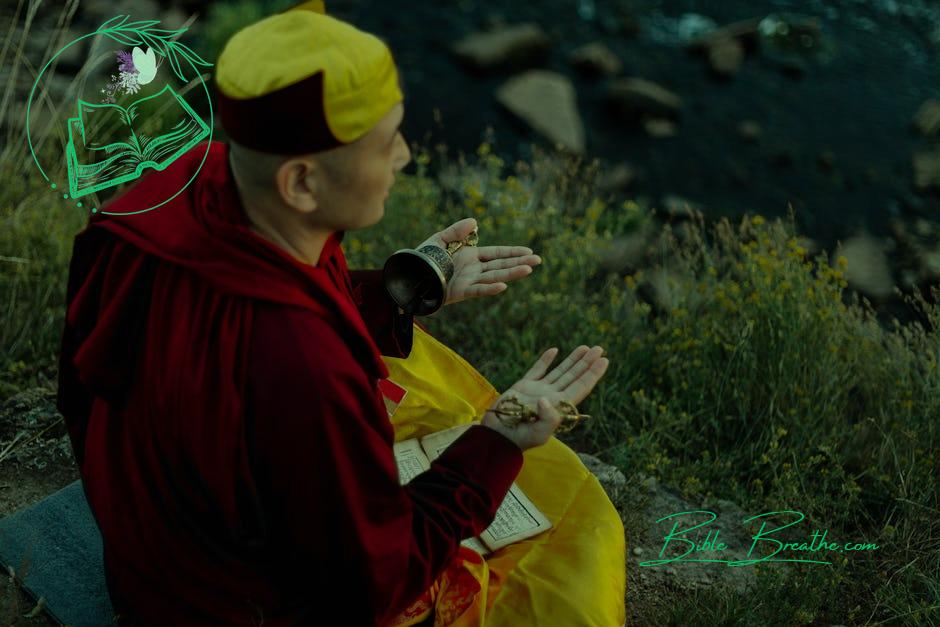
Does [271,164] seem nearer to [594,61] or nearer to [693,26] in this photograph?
[594,61]

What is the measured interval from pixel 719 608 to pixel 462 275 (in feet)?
3.97

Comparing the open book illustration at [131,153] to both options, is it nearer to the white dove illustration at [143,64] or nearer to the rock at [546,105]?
the white dove illustration at [143,64]

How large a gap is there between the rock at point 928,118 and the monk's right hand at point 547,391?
7409 mm

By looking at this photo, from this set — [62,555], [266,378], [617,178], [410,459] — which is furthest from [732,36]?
[266,378]

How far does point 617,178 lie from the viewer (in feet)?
24.8

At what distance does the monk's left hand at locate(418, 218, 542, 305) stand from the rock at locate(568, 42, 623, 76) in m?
6.67

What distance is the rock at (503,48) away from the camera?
8430 mm

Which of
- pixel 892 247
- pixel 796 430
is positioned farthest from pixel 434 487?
pixel 892 247

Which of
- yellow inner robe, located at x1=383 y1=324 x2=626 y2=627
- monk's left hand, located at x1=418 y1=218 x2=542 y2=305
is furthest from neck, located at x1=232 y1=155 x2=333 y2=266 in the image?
yellow inner robe, located at x1=383 y1=324 x2=626 y2=627

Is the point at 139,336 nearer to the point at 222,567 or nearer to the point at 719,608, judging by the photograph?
the point at 222,567

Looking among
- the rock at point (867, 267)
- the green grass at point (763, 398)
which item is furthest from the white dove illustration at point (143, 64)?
the rock at point (867, 267)

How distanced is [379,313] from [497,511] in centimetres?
60

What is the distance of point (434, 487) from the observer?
6.07ft

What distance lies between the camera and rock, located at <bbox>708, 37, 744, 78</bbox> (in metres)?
8.77
